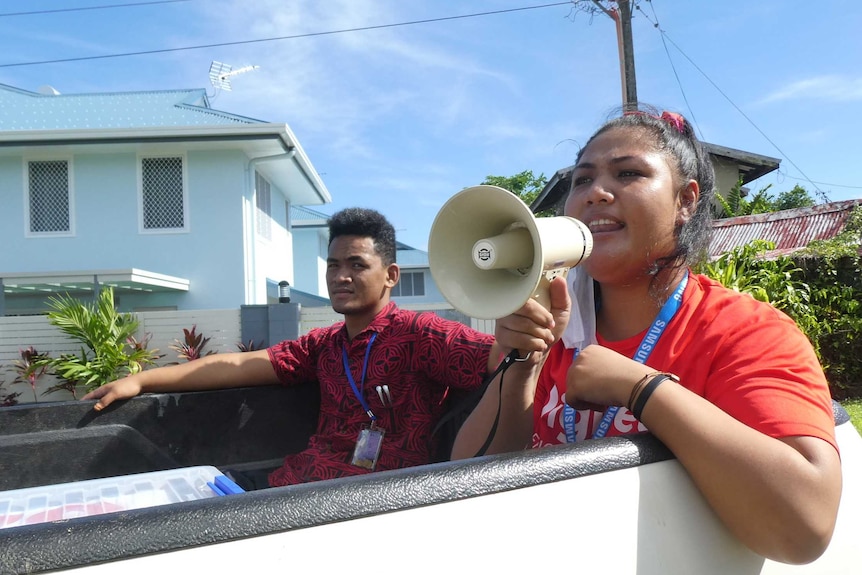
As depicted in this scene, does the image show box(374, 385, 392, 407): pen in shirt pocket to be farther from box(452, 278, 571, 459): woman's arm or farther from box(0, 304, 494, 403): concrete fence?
box(0, 304, 494, 403): concrete fence

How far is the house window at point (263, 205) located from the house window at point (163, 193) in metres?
1.44

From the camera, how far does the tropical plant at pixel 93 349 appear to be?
304 inches

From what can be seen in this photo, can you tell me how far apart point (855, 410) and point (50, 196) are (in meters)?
12.7

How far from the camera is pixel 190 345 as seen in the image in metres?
8.33

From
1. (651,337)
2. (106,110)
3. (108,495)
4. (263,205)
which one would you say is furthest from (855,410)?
(106,110)

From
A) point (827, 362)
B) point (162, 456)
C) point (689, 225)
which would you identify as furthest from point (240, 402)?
point (827, 362)

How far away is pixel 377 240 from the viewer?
2.90 m

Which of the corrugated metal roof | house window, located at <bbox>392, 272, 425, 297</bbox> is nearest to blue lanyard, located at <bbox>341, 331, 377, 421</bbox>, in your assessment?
the corrugated metal roof

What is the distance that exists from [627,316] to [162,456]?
1714 millimetres

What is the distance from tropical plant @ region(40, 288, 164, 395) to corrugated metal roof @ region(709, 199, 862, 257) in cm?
901

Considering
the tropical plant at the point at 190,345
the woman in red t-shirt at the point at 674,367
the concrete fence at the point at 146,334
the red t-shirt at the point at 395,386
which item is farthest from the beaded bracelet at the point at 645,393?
the tropical plant at the point at 190,345

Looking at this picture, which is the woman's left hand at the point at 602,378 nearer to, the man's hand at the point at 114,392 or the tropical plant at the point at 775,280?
the man's hand at the point at 114,392

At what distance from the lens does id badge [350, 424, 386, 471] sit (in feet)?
7.72

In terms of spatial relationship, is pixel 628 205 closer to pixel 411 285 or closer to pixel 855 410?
pixel 855 410
